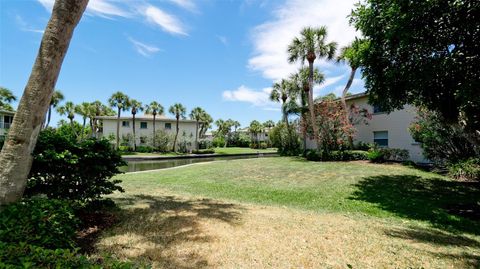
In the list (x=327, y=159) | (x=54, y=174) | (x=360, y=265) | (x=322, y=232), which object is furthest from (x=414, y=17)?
(x=327, y=159)

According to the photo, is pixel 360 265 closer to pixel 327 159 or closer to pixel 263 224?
pixel 263 224

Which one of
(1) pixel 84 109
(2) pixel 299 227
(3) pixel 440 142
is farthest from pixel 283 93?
(1) pixel 84 109

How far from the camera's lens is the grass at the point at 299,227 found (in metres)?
3.96

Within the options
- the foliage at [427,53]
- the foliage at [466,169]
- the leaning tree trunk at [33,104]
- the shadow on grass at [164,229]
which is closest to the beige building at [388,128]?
the foliage at [466,169]

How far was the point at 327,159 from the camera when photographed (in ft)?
65.9

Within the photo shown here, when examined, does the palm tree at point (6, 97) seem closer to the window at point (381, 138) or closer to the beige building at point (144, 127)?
the beige building at point (144, 127)

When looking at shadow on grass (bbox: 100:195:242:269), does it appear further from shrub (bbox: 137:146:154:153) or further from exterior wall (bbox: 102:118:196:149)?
exterior wall (bbox: 102:118:196:149)

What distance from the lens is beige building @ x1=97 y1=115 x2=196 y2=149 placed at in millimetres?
42625

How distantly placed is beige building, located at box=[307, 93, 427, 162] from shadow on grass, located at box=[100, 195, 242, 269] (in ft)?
52.7

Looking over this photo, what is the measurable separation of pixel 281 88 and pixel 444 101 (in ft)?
76.8

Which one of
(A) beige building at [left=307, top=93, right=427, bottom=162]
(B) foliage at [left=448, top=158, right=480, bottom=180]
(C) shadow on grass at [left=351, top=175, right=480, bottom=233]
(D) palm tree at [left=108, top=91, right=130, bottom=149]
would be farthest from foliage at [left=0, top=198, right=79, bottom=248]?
(D) palm tree at [left=108, top=91, right=130, bottom=149]

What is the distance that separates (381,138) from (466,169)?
8608 millimetres

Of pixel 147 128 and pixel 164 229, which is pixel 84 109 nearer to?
pixel 147 128

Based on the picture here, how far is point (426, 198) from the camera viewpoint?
9.01 m
